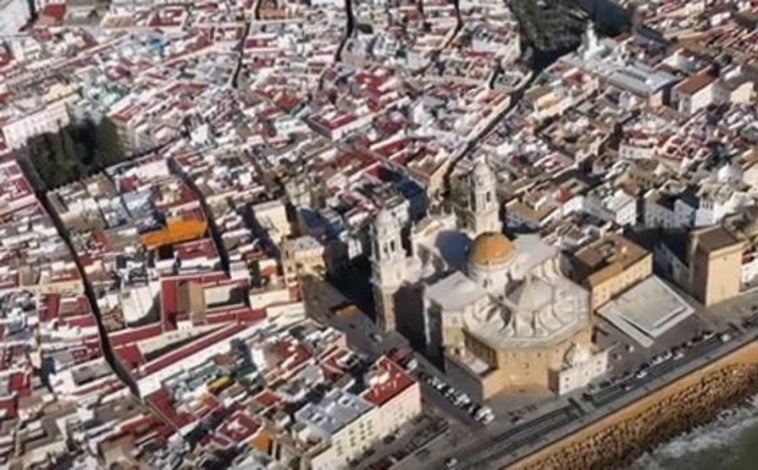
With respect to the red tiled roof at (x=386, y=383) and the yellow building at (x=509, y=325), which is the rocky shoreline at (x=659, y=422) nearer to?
the yellow building at (x=509, y=325)

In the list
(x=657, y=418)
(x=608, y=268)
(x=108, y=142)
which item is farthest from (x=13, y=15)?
(x=657, y=418)

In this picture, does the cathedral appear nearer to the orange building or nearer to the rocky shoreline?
the rocky shoreline

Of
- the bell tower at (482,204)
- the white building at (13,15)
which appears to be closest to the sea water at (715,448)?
the bell tower at (482,204)

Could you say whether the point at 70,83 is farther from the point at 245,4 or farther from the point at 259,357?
the point at 259,357

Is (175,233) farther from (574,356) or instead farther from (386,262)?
(574,356)

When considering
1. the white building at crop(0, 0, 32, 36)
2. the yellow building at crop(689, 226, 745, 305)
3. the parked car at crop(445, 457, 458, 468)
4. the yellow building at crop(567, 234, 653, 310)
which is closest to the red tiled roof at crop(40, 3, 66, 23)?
the white building at crop(0, 0, 32, 36)

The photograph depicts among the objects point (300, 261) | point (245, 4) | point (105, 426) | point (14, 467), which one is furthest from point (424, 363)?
point (245, 4)
